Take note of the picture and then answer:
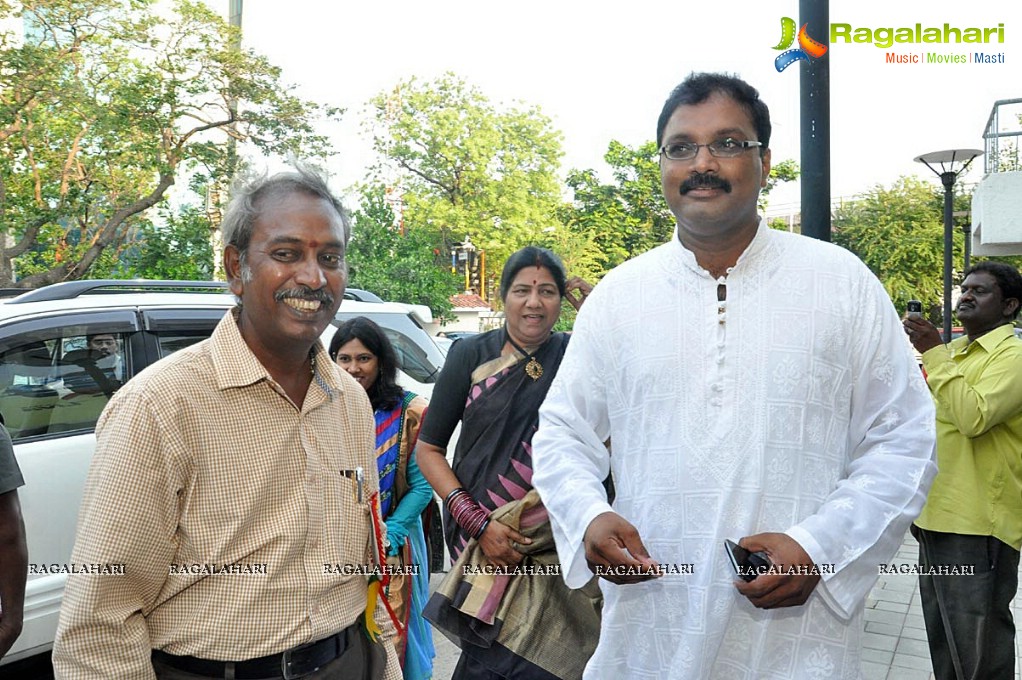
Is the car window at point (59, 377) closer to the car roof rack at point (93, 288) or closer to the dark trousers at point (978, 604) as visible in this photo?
the car roof rack at point (93, 288)

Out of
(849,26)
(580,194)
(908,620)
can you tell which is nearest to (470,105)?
(580,194)

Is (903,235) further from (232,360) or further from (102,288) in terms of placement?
(232,360)

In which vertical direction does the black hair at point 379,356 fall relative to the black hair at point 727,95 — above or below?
below

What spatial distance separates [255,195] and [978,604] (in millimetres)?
3505

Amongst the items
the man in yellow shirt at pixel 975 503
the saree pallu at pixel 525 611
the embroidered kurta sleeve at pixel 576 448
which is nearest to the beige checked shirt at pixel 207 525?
the embroidered kurta sleeve at pixel 576 448

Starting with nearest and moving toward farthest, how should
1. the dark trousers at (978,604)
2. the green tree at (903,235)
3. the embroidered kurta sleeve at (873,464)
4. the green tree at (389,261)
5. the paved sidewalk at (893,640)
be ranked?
the embroidered kurta sleeve at (873,464) < the dark trousers at (978,604) < the paved sidewalk at (893,640) < the green tree at (389,261) < the green tree at (903,235)

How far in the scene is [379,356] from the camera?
4234 mm

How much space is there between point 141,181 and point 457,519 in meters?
16.6

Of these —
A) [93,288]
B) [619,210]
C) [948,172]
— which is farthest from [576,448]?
[619,210]

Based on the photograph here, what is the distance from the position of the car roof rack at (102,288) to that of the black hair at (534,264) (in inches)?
35.6

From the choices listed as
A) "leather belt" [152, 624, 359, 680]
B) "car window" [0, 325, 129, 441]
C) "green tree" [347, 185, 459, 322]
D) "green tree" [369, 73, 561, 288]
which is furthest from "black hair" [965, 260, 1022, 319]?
"green tree" [369, 73, 561, 288]

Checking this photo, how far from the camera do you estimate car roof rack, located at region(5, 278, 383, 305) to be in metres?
4.76

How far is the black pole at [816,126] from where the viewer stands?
4398mm

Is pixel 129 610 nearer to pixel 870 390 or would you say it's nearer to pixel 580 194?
pixel 870 390
